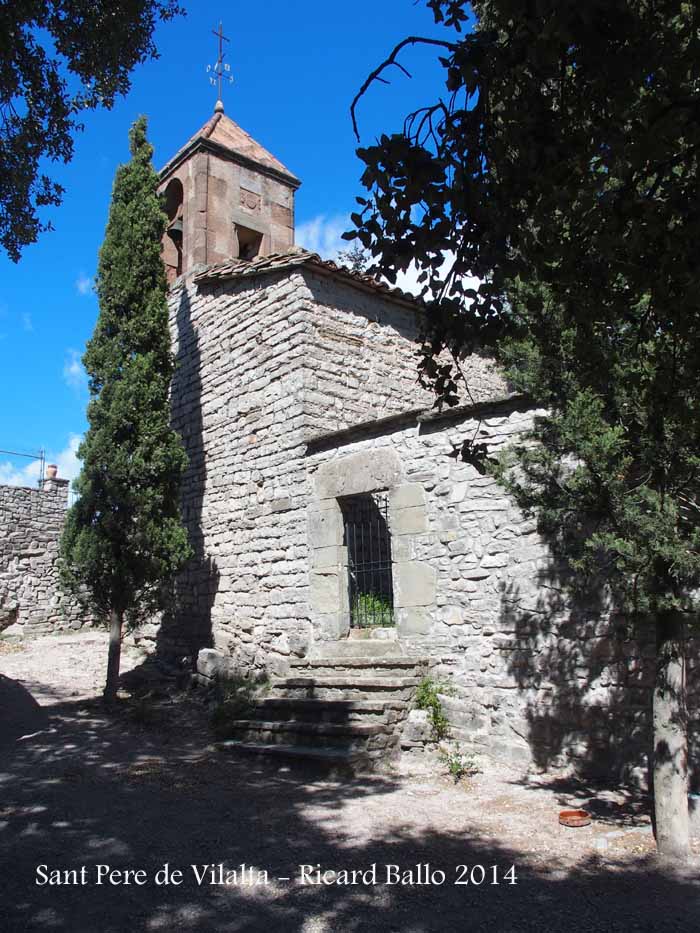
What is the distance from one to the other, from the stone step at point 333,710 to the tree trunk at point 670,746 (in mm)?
2704

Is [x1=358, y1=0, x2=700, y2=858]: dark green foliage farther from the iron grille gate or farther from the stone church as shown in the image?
the iron grille gate

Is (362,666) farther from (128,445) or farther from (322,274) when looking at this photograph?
(322,274)

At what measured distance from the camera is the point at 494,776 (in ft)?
19.6

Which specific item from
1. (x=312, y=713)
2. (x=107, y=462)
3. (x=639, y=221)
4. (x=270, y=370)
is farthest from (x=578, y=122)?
(x=107, y=462)

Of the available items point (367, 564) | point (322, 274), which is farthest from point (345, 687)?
point (322, 274)

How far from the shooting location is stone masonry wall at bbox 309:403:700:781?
5.54m

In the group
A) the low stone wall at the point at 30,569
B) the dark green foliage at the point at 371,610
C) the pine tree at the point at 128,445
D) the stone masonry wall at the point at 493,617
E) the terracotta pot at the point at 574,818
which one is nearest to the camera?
the terracotta pot at the point at 574,818

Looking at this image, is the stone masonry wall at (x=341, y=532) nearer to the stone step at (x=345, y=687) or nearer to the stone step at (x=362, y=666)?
the stone step at (x=362, y=666)

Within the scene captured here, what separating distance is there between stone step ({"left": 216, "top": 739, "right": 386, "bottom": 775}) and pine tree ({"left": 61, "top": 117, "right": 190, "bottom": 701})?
3106 millimetres

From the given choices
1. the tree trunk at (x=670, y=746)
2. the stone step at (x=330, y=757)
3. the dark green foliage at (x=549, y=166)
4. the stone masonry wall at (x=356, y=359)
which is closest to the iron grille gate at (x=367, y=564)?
the stone masonry wall at (x=356, y=359)

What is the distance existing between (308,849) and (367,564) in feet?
13.6

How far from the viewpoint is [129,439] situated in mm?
9188

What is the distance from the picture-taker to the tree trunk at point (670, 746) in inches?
165

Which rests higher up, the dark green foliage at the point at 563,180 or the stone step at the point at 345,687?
the dark green foliage at the point at 563,180
